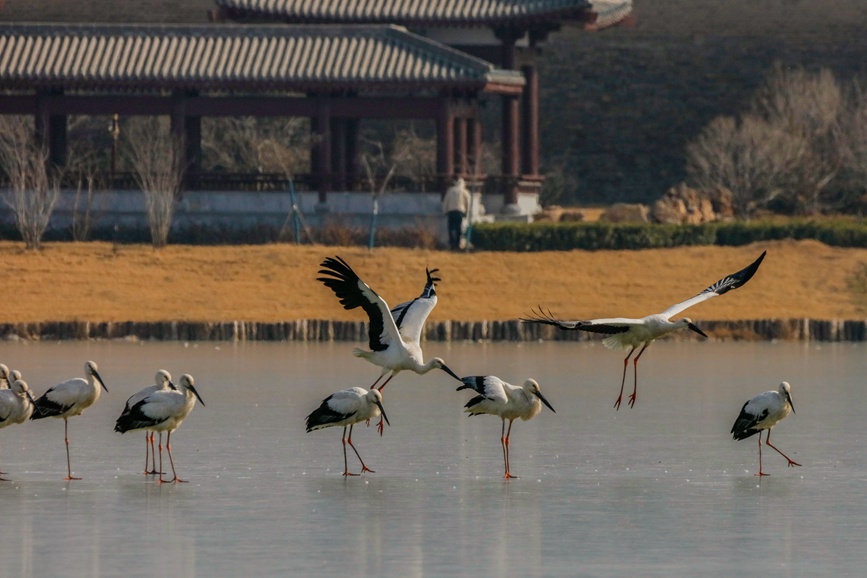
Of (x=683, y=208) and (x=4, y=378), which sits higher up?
(x=683, y=208)

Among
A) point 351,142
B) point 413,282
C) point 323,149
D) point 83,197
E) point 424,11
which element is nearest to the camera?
point 413,282

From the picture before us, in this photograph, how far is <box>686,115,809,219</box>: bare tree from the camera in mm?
47500

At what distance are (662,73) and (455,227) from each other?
A: 22761 mm

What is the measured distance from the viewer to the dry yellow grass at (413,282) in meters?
36.5

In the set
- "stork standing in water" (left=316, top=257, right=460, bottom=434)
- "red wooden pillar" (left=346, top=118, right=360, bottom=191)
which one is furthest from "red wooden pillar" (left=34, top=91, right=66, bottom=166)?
"stork standing in water" (left=316, top=257, right=460, bottom=434)

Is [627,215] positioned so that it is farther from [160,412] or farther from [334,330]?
[160,412]

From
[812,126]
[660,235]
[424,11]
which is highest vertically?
[424,11]

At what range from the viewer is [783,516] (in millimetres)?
15609

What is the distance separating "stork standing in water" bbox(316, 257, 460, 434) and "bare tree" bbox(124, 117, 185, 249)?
22895 mm

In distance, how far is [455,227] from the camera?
42500mm

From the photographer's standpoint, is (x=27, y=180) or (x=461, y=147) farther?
(x=461, y=147)

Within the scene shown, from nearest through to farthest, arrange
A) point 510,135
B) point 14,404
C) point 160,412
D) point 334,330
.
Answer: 1. point 160,412
2. point 14,404
3. point 334,330
4. point 510,135

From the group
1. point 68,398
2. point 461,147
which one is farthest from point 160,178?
point 68,398

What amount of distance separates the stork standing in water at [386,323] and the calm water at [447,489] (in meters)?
0.96
